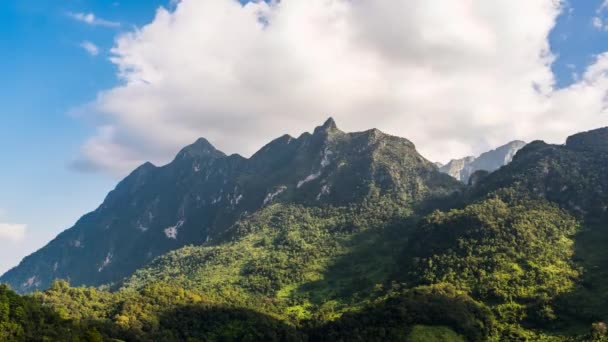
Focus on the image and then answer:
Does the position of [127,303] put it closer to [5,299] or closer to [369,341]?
[5,299]

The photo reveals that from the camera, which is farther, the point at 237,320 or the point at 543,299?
the point at 237,320

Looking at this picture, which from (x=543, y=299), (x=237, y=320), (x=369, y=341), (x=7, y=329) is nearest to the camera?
(x=7, y=329)

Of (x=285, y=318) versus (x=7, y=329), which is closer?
(x=7, y=329)

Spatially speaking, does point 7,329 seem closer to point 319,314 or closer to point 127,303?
point 127,303

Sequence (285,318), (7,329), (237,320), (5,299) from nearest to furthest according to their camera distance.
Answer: (7,329)
(5,299)
(237,320)
(285,318)

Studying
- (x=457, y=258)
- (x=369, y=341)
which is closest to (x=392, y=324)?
(x=369, y=341)

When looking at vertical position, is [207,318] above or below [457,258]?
below

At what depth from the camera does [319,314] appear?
191 meters

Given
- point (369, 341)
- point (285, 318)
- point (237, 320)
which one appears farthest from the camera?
point (285, 318)

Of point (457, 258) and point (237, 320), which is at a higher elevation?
point (457, 258)

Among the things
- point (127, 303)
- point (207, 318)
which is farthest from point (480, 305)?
point (127, 303)

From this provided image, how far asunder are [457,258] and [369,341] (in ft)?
224

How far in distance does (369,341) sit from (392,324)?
31.4 feet

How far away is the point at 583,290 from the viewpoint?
16150 cm
